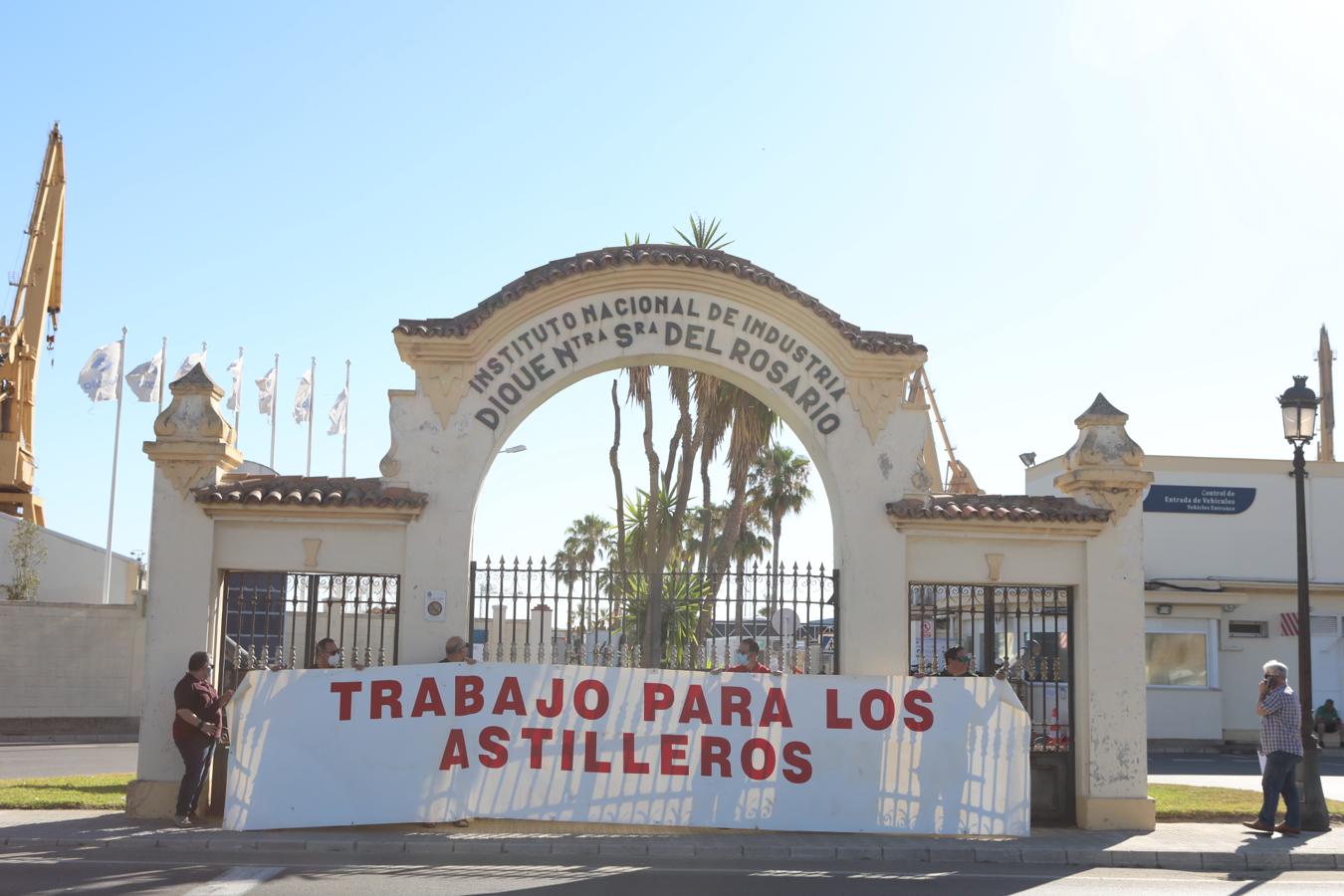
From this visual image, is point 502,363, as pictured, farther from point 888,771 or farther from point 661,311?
point 888,771

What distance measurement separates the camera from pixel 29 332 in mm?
41219

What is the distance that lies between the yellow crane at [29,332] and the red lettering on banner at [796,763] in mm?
34996

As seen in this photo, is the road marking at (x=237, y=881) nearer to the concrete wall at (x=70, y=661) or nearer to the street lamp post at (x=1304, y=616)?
the street lamp post at (x=1304, y=616)

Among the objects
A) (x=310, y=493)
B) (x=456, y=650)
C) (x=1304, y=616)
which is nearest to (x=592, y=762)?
(x=456, y=650)

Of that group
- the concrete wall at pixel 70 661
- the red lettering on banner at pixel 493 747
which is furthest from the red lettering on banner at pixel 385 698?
the concrete wall at pixel 70 661

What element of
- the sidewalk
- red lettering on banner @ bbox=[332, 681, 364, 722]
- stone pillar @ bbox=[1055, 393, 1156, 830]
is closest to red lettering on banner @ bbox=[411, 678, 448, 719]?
red lettering on banner @ bbox=[332, 681, 364, 722]

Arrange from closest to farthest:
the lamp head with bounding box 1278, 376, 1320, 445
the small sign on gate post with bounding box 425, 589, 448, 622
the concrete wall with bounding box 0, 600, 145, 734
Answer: the small sign on gate post with bounding box 425, 589, 448, 622 < the lamp head with bounding box 1278, 376, 1320, 445 < the concrete wall with bounding box 0, 600, 145, 734

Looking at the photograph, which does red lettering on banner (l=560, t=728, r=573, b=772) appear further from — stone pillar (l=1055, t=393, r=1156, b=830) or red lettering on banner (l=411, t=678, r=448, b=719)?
stone pillar (l=1055, t=393, r=1156, b=830)

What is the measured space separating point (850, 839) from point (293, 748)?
5370mm

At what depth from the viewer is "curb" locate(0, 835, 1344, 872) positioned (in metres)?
10.9

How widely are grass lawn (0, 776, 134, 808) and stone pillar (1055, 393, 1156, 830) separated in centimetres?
1026

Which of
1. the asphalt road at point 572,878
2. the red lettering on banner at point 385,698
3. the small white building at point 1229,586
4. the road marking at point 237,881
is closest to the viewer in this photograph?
the road marking at point 237,881

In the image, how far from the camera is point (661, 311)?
13.7 meters

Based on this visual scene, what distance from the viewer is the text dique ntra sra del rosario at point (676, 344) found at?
44.4 feet
